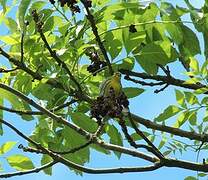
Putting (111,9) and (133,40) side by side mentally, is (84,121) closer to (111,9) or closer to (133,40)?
(133,40)

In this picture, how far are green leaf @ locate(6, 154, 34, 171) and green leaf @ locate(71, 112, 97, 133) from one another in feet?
1.19

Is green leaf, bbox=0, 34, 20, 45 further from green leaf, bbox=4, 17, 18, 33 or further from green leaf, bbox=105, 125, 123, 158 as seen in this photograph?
green leaf, bbox=105, 125, 123, 158

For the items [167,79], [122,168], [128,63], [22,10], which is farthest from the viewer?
[167,79]

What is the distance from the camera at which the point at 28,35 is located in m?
3.45

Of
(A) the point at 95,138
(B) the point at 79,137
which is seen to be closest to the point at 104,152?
(B) the point at 79,137

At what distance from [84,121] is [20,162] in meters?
0.44

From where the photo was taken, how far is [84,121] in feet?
11.6

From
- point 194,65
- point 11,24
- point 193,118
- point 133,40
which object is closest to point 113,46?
point 133,40

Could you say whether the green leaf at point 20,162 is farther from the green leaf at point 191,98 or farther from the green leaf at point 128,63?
Answer: the green leaf at point 191,98

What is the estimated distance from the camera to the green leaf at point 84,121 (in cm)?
352

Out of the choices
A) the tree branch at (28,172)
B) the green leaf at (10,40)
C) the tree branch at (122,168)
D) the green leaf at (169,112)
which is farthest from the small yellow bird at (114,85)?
the green leaf at (169,112)

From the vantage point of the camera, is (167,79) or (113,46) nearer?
(113,46)

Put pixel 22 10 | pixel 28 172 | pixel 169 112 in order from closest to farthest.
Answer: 1. pixel 28 172
2. pixel 22 10
3. pixel 169 112

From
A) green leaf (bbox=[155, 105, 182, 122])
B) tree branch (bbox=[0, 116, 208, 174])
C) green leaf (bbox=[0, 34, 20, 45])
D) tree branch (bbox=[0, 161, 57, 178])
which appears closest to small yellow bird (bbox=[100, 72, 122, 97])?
tree branch (bbox=[0, 116, 208, 174])
